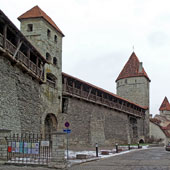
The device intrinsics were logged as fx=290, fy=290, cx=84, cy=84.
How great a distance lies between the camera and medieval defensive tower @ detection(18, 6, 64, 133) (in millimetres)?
20547

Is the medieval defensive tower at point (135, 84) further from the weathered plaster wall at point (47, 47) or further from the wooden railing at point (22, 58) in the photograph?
the wooden railing at point (22, 58)

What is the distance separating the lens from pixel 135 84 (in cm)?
4519

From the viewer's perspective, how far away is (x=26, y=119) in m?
16.2

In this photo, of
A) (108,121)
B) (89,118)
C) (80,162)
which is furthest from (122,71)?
(80,162)

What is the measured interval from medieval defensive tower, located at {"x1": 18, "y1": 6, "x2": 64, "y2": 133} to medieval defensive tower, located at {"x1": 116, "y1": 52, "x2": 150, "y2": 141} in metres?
24.6

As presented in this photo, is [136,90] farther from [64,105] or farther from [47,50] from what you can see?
[47,50]

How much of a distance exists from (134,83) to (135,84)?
22 centimetres

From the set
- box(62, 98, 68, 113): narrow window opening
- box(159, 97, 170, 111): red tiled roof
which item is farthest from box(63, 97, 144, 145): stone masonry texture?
box(159, 97, 170, 111): red tiled roof

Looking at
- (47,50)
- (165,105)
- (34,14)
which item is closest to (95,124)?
(47,50)

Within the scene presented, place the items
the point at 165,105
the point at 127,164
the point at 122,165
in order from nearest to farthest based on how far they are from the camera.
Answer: the point at 122,165 < the point at 127,164 < the point at 165,105

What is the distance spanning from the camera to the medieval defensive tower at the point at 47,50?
67.4ft

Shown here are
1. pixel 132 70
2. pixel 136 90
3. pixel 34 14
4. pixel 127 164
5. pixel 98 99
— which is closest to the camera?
pixel 127 164

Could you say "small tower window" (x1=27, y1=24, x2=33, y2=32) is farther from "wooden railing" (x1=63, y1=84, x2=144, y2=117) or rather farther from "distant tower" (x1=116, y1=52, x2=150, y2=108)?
"distant tower" (x1=116, y1=52, x2=150, y2=108)

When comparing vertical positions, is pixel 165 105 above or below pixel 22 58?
above
